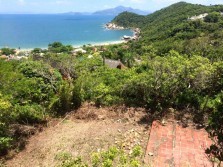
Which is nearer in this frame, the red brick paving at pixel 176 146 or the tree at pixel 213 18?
the red brick paving at pixel 176 146

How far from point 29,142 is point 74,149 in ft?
5.70

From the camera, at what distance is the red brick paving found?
7113mm

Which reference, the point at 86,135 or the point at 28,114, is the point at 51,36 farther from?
the point at 86,135

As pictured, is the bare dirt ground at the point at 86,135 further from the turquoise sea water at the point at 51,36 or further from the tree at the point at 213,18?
the tree at the point at 213,18

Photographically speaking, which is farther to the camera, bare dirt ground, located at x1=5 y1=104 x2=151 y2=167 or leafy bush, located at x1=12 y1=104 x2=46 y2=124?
leafy bush, located at x1=12 y1=104 x2=46 y2=124

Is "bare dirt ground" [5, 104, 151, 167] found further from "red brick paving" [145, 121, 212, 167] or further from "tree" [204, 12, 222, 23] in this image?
"tree" [204, 12, 222, 23]

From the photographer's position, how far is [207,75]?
376 inches

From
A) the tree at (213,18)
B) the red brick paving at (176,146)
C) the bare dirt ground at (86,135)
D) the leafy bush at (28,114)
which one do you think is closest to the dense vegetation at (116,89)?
the leafy bush at (28,114)

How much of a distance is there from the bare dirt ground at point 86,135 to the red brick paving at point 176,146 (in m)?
0.39

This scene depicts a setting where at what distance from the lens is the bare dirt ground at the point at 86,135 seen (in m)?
7.67

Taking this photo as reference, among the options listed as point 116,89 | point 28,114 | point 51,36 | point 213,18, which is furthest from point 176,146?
point 51,36

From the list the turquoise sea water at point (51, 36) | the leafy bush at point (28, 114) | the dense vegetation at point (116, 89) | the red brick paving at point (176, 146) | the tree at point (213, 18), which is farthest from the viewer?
the turquoise sea water at point (51, 36)

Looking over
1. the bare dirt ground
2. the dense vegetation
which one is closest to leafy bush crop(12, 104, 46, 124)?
the dense vegetation

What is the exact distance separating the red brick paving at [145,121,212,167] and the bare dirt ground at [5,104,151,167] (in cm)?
39
